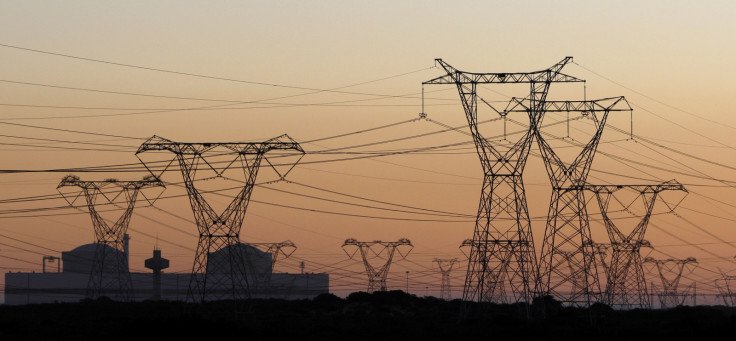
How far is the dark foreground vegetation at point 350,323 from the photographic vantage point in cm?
7650

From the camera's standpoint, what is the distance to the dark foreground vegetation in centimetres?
Answer: 7650

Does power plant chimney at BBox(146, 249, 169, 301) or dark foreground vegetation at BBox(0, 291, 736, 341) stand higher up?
power plant chimney at BBox(146, 249, 169, 301)

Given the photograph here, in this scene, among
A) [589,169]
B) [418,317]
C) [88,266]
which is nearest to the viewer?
[589,169]

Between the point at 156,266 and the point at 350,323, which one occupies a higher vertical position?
the point at 156,266

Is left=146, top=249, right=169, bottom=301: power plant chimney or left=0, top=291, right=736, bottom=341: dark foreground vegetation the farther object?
left=146, top=249, right=169, bottom=301: power plant chimney

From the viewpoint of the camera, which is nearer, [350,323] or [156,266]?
[350,323]

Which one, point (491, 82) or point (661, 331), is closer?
point (491, 82)

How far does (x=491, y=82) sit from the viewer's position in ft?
251

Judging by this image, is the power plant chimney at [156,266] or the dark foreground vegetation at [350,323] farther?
the power plant chimney at [156,266]

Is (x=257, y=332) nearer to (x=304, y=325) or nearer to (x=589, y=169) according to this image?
(x=304, y=325)

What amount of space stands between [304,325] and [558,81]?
92.9ft

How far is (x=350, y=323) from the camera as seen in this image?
10019 cm

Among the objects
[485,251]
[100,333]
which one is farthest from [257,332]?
[485,251]

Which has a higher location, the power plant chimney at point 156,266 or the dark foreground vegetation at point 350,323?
the power plant chimney at point 156,266
